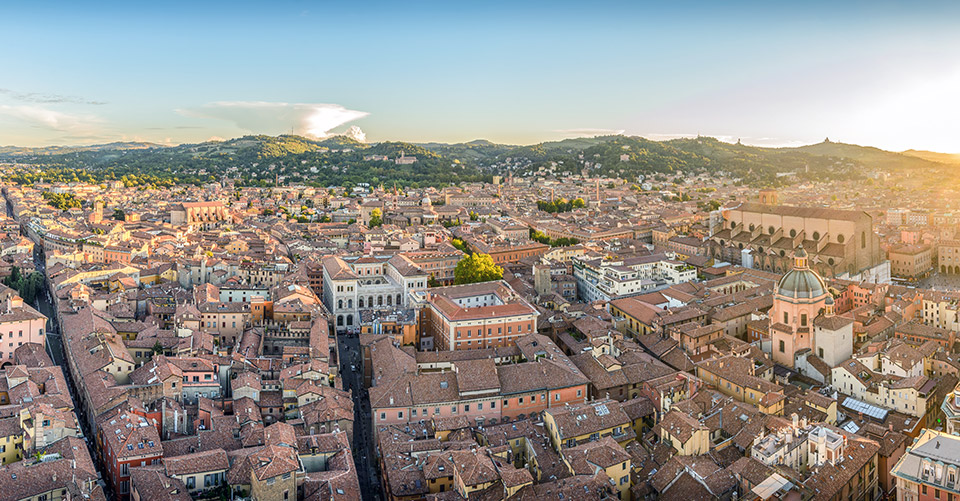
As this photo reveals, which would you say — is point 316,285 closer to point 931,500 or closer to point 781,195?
point 931,500

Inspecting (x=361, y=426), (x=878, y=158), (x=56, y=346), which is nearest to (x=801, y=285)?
(x=361, y=426)

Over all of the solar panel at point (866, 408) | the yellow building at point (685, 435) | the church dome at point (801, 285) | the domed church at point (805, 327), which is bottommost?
the solar panel at point (866, 408)

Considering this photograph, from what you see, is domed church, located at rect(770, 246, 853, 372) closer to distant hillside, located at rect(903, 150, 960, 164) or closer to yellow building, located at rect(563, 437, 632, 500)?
yellow building, located at rect(563, 437, 632, 500)

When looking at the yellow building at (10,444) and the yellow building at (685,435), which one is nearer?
the yellow building at (10,444)

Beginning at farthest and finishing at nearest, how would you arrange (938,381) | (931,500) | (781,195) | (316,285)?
(781,195) < (316,285) < (938,381) < (931,500)

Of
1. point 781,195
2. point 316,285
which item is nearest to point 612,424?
point 316,285

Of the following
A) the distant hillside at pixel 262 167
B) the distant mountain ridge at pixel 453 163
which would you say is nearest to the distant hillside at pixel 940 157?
the distant mountain ridge at pixel 453 163

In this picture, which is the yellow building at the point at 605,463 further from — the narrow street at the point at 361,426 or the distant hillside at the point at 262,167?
the distant hillside at the point at 262,167
